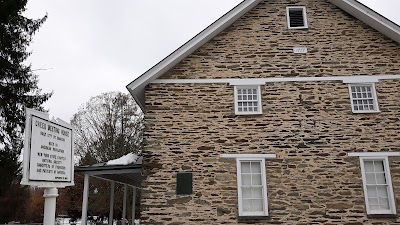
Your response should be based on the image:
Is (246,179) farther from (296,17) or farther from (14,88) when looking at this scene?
(14,88)

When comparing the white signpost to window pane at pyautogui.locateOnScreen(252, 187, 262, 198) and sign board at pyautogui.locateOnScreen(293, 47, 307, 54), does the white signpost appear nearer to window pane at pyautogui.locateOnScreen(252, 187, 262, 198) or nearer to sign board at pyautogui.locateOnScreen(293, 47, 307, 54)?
window pane at pyautogui.locateOnScreen(252, 187, 262, 198)

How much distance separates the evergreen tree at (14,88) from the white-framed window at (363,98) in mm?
12317

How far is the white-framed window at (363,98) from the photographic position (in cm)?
1164

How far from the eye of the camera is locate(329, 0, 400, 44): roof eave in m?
11.6

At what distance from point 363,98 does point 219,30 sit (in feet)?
16.6

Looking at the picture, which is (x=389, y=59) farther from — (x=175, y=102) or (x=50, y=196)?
(x=50, y=196)

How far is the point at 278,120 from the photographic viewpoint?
38.0 ft

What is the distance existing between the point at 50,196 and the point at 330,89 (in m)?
9.69

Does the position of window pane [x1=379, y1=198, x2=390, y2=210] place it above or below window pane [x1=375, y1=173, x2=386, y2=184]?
below

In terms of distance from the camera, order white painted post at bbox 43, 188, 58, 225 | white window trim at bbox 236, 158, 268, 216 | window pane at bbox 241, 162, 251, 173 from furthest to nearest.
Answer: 1. window pane at bbox 241, 162, 251, 173
2. white window trim at bbox 236, 158, 268, 216
3. white painted post at bbox 43, 188, 58, 225

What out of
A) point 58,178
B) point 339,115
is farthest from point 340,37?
point 58,178

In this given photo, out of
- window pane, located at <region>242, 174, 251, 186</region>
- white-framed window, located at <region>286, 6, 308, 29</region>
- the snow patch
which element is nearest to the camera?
window pane, located at <region>242, 174, 251, 186</region>

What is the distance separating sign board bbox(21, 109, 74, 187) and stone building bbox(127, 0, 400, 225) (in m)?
6.72

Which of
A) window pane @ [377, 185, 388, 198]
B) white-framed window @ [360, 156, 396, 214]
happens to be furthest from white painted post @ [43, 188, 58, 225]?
window pane @ [377, 185, 388, 198]
